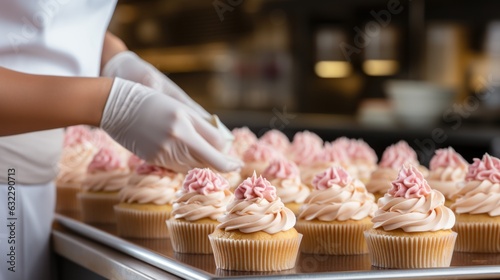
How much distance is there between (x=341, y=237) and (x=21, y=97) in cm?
80

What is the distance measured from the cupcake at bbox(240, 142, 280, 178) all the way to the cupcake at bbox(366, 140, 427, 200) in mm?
349

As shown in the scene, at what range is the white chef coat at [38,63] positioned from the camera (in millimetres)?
2250

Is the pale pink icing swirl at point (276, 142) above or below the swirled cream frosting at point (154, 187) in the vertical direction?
above

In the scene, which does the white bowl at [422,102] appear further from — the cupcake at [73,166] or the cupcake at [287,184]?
Answer: the cupcake at [287,184]

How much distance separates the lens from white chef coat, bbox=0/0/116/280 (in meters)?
2.25

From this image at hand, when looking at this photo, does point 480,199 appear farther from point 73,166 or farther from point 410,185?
point 73,166

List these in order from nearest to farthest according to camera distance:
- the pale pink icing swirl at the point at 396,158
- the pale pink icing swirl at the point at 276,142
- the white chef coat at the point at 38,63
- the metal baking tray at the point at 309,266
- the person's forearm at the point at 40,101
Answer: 1. the metal baking tray at the point at 309,266
2. the person's forearm at the point at 40,101
3. the white chef coat at the point at 38,63
4. the pale pink icing swirl at the point at 396,158
5. the pale pink icing swirl at the point at 276,142

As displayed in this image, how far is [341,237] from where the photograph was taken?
79.8 inches

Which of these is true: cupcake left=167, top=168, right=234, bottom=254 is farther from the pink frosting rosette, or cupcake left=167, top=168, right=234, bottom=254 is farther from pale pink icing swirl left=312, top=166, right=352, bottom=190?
the pink frosting rosette

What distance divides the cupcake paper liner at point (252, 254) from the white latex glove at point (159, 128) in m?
0.38

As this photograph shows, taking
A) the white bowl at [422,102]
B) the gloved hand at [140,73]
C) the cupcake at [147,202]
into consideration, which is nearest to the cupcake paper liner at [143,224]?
the cupcake at [147,202]

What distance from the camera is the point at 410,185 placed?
1.91m

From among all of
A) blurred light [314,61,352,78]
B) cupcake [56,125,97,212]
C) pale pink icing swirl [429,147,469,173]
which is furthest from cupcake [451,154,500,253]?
blurred light [314,61,352,78]

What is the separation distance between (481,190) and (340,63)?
17.1 ft
